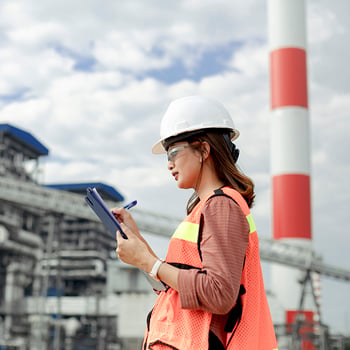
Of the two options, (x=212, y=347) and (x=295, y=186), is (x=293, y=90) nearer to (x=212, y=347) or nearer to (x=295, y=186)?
(x=295, y=186)

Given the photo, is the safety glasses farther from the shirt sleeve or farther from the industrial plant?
the industrial plant

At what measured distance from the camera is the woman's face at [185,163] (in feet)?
5.78

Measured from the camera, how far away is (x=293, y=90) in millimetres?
21953

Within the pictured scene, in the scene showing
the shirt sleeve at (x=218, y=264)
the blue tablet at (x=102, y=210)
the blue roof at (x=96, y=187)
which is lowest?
the shirt sleeve at (x=218, y=264)

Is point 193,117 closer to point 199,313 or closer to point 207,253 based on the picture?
point 207,253

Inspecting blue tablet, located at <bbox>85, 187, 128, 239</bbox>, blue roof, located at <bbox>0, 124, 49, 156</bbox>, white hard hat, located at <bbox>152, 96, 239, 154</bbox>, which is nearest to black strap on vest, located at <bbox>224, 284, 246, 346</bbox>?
blue tablet, located at <bbox>85, 187, 128, 239</bbox>

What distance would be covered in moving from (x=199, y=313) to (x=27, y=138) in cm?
3289

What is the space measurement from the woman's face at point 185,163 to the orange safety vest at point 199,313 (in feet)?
0.34

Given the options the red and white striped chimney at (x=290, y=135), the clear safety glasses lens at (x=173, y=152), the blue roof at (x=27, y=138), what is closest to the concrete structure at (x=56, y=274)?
the blue roof at (x=27, y=138)

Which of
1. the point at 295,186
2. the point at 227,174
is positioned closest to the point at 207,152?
the point at 227,174

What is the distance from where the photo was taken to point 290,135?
22.0m

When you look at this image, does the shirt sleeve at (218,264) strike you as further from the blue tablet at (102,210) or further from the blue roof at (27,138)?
the blue roof at (27,138)

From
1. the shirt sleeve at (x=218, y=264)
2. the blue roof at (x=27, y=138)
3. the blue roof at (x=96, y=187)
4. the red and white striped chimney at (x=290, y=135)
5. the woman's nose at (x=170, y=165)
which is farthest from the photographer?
the blue roof at (x=96, y=187)

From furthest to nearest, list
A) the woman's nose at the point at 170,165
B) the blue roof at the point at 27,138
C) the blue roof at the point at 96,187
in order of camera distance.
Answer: the blue roof at the point at 96,187 → the blue roof at the point at 27,138 → the woman's nose at the point at 170,165
